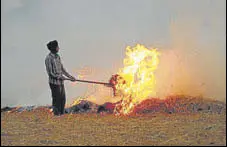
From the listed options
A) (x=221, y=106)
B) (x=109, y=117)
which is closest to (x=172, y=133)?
(x=109, y=117)

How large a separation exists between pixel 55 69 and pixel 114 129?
129 inches

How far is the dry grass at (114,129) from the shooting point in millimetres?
11102

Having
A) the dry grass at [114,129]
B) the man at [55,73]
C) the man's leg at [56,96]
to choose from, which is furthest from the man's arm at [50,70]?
the dry grass at [114,129]

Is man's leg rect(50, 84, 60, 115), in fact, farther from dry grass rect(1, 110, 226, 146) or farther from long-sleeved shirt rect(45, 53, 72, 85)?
dry grass rect(1, 110, 226, 146)

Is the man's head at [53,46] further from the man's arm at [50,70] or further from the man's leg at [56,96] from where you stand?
the man's leg at [56,96]

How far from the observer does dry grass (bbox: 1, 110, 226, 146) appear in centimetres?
1110

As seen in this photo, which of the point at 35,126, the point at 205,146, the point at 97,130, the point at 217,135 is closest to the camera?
the point at 205,146

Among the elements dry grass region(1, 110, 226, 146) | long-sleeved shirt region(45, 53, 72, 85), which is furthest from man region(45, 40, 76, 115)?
dry grass region(1, 110, 226, 146)

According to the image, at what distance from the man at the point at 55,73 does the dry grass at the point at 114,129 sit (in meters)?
0.69

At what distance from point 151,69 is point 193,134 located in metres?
4.66

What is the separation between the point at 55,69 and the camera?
1513cm

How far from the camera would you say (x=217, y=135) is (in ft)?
37.5

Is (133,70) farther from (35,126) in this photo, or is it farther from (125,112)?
(35,126)

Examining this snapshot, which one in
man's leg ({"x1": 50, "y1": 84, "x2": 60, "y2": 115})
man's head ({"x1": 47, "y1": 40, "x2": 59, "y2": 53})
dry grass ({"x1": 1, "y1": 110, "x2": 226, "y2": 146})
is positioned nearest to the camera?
dry grass ({"x1": 1, "y1": 110, "x2": 226, "y2": 146})
